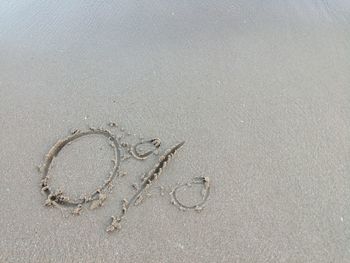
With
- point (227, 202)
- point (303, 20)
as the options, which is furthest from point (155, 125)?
point (303, 20)

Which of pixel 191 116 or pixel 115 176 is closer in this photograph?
pixel 115 176

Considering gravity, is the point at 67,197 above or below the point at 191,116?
below

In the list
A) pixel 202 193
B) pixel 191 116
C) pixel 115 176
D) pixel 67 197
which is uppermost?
pixel 191 116

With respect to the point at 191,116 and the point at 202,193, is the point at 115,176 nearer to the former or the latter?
the point at 202,193

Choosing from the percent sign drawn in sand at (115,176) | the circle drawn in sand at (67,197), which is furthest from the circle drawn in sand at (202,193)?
the circle drawn in sand at (67,197)

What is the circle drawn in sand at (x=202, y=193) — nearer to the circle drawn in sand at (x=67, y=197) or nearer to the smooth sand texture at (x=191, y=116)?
the smooth sand texture at (x=191, y=116)

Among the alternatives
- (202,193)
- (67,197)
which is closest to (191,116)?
(202,193)
